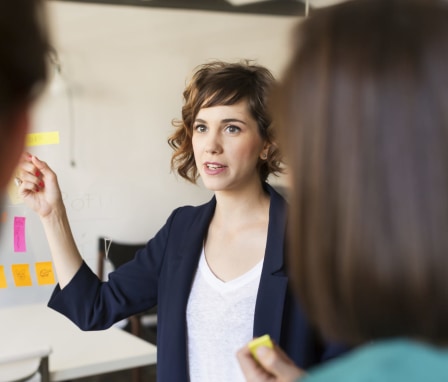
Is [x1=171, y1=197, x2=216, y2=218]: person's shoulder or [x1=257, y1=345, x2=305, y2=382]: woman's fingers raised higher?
[x1=171, y1=197, x2=216, y2=218]: person's shoulder

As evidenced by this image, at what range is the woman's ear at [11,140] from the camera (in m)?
0.49

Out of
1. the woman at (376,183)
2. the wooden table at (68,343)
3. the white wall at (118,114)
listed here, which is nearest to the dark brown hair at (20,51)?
the woman at (376,183)

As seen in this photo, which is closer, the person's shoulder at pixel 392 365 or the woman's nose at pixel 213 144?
the person's shoulder at pixel 392 365

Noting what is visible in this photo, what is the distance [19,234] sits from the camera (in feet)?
7.94

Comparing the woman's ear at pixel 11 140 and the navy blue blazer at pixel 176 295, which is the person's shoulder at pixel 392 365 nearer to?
the woman's ear at pixel 11 140

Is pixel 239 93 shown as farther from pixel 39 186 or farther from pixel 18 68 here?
pixel 18 68

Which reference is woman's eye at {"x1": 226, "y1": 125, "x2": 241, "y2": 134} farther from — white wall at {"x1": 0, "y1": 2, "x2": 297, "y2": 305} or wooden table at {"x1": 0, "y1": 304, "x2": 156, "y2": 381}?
wooden table at {"x1": 0, "y1": 304, "x2": 156, "y2": 381}

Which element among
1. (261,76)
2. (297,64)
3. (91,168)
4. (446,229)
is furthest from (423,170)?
(91,168)

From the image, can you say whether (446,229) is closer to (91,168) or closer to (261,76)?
(261,76)

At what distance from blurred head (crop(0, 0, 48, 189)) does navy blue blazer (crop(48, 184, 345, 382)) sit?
101 cm

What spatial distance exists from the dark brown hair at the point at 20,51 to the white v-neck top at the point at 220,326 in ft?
3.42

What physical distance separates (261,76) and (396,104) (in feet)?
3.53

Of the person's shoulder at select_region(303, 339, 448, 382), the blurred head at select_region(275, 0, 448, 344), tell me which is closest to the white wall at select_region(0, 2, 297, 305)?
the blurred head at select_region(275, 0, 448, 344)

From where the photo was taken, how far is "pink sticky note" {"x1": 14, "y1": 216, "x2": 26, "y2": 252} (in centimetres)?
242
